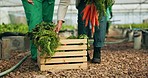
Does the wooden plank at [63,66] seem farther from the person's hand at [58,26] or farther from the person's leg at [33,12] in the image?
the person's leg at [33,12]

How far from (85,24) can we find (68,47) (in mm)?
627

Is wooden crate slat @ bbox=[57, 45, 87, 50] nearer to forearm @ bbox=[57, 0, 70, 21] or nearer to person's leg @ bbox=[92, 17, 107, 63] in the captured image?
forearm @ bbox=[57, 0, 70, 21]

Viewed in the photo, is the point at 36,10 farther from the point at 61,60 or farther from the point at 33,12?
the point at 61,60

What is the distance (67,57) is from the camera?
319 cm

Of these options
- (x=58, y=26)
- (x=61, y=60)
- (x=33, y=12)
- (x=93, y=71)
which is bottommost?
(x=93, y=71)

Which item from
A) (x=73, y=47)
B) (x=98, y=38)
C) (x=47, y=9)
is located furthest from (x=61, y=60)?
(x=47, y=9)

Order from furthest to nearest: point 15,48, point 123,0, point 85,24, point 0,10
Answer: point 0,10 < point 123,0 < point 15,48 < point 85,24

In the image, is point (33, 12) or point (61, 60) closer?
point (61, 60)

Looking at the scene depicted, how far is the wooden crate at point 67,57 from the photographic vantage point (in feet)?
10.2

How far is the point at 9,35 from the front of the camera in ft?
18.7

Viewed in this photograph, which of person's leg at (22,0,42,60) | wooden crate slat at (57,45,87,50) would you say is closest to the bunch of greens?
wooden crate slat at (57,45,87,50)

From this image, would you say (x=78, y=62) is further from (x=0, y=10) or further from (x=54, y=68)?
(x=0, y=10)

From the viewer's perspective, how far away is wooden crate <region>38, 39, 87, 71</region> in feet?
10.2

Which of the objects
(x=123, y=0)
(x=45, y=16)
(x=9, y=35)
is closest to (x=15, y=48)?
(x=9, y=35)
